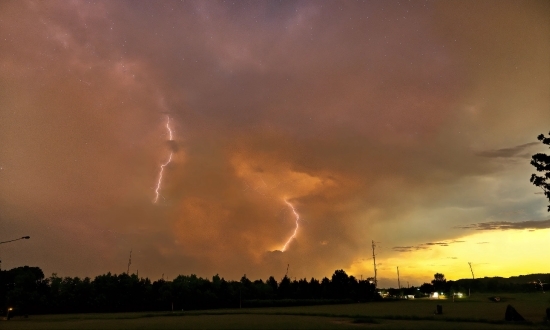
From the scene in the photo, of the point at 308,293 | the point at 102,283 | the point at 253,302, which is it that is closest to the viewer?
the point at 102,283

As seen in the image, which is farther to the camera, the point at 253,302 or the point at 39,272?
the point at 39,272

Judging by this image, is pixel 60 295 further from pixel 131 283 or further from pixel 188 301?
pixel 188 301

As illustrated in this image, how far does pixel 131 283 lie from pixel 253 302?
33.2m

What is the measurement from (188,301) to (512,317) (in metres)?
80.8

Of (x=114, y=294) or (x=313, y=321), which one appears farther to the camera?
(x=114, y=294)

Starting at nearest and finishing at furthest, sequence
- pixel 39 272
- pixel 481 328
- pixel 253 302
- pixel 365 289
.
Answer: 1. pixel 481 328
2. pixel 253 302
3. pixel 39 272
4. pixel 365 289

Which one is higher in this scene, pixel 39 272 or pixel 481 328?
pixel 39 272

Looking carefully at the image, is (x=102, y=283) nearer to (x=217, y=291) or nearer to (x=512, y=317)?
(x=217, y=291)

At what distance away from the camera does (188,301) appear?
3976 inches

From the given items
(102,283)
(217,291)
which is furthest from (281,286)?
(102,283)

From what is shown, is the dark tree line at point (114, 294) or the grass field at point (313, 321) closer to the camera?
the grass field at point (313, 321)

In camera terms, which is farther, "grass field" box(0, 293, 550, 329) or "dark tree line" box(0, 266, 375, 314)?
"dark tree line" box(0, 266, 375, 314)

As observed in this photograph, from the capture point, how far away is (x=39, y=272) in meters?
136

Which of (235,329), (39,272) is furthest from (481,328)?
(39,272)
